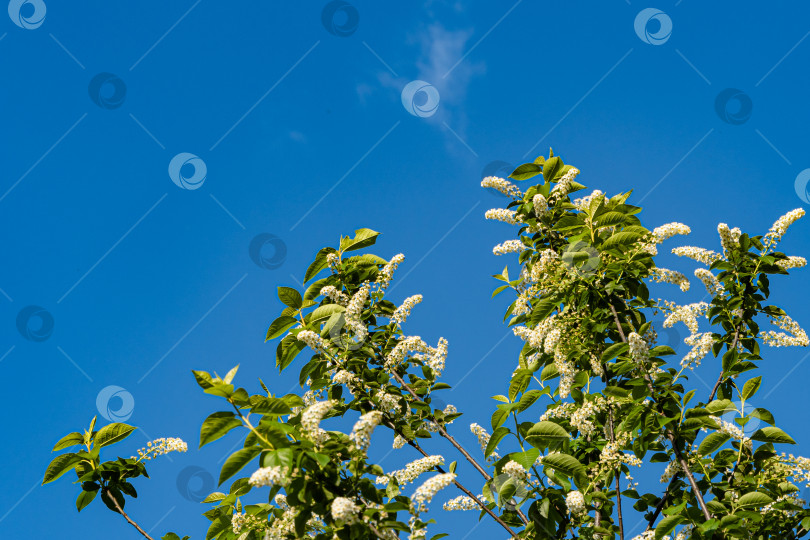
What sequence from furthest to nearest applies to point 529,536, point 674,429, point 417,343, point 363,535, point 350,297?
point 350,297, point 417,343, point 674,429, point 529,536, point 363,535

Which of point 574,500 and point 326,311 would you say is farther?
point 326,311

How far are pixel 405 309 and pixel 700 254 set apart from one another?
6.99 ft

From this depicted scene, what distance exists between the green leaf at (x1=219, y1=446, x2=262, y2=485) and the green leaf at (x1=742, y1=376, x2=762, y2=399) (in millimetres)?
3135

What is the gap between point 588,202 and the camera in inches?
206

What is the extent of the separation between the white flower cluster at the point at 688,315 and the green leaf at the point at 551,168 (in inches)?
57.2

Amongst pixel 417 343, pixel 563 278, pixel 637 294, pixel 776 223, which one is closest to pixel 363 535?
pixel 417 343

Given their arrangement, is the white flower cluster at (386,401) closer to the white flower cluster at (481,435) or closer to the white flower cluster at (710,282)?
the white flower cluster at (481,435)

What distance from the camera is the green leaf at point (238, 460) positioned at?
3.25 m

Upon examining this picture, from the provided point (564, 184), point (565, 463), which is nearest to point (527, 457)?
point (565, 463)

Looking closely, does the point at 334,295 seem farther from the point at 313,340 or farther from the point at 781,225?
the point at 781,225

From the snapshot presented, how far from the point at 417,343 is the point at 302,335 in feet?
2.63

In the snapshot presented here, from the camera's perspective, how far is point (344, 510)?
10.5ft

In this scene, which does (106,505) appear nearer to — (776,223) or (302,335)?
(302,335)

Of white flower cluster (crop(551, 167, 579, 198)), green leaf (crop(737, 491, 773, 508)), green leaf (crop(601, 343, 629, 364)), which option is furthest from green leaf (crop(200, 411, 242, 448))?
white flower cluster (crop(551, 167, 579, 198))
